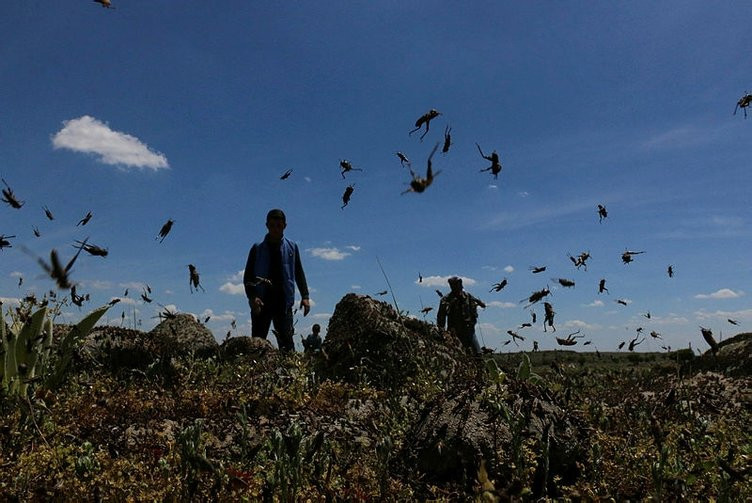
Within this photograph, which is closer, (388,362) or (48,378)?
(48,378)

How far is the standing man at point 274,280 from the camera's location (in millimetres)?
10594

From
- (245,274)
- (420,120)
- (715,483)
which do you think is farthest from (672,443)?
(245,274)

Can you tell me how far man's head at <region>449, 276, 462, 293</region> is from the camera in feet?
43.7

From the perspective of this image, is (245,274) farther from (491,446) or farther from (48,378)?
(491,446)

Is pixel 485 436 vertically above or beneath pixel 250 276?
beneath

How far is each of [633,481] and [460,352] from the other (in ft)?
16.2

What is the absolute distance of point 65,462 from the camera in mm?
4461

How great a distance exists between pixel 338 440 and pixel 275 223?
6035mm

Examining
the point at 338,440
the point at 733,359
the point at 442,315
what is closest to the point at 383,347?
the point at 338,440

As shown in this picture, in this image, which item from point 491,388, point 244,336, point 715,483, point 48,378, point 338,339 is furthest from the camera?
point 244,336

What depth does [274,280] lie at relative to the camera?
10.7 meters

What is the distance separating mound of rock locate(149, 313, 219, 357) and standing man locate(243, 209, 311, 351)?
89 centimetres

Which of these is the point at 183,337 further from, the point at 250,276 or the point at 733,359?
the point at 733,359

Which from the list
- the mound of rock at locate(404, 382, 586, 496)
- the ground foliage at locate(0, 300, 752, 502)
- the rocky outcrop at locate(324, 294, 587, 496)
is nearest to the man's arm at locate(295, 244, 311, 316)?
the ground foliage at locate(0, 300, 752, 502)
